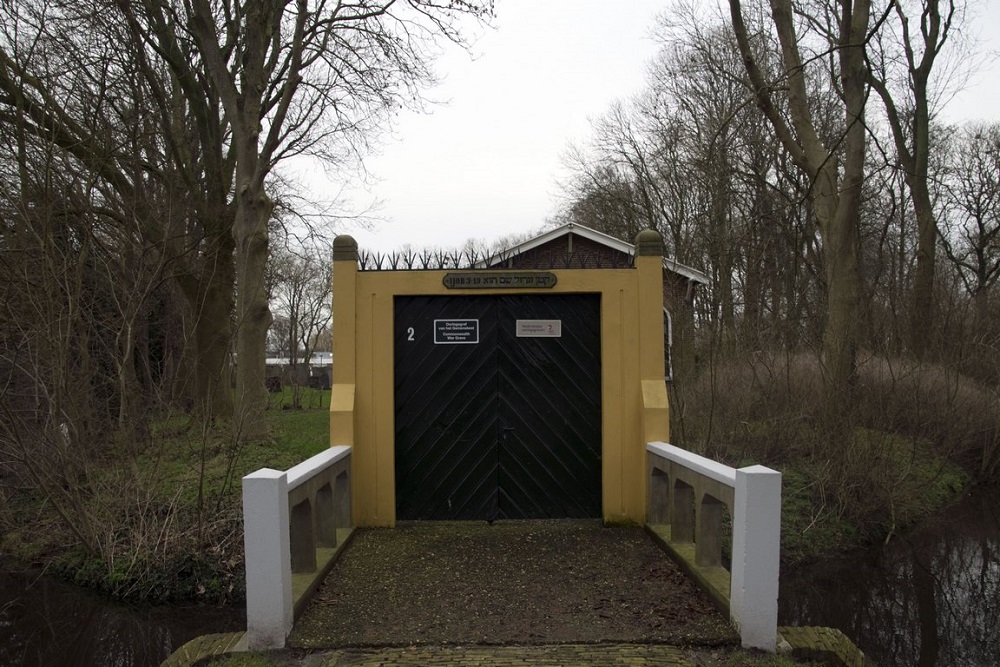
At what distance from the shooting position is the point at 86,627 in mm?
6727

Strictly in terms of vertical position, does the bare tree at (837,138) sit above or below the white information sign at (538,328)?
above

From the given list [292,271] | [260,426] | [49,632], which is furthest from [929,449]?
[292,271]

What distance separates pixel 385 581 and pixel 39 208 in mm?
4943

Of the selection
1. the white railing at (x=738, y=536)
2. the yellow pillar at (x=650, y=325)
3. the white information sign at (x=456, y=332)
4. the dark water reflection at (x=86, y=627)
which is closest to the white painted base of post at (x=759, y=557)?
the white railing at (x=738, y=536)

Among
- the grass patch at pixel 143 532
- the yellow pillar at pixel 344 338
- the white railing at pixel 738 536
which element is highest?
the yellow pillar at pixel 344 338

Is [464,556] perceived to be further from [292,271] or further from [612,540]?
[292,271]

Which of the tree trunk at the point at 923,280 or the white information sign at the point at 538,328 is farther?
the tree trunk at the point at 923,280

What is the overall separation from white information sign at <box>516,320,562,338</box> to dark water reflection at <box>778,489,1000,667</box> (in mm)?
3366

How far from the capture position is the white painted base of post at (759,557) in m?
4.41

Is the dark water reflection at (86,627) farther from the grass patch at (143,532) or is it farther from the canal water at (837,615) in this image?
the grass patch at (143,532)

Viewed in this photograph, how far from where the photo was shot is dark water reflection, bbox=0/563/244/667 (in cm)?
616

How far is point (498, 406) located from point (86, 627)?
13.8 feet

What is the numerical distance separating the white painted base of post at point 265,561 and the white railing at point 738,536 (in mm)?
2736

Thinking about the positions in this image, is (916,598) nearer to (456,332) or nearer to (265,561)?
(456,332)
